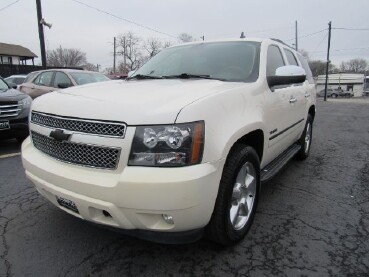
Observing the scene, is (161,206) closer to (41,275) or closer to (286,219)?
(41,275)

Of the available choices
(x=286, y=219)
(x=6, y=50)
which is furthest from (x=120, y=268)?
(x=6, y=50)

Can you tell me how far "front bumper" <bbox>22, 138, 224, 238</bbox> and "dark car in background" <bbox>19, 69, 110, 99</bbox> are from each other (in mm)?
7486

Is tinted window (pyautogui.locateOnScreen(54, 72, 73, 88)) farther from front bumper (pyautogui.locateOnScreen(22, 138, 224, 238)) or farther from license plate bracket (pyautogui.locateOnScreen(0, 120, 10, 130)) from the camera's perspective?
front bumper (pyautogui.locateOnScreen(22, 138, 224, 238))

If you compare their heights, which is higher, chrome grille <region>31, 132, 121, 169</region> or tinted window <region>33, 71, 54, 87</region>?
tinted window <region>33, 71, 54, 87</region>

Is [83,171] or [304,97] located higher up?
[304,97]

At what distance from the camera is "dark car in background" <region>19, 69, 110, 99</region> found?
9606 millimetres

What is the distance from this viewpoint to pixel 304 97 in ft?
15.8

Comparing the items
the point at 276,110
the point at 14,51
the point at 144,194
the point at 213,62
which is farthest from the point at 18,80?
the point at 14,51

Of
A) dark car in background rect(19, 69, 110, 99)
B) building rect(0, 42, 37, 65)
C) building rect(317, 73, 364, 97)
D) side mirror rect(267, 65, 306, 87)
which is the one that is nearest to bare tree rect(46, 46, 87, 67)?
building rect(0, 42, 37, 65)

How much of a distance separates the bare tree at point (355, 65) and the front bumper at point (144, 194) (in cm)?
11672

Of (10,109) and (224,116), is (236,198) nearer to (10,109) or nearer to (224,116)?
(224,116)

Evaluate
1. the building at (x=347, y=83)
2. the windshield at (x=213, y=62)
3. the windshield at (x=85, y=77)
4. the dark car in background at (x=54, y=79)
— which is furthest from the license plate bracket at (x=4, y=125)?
the building at (x=347, y=83)

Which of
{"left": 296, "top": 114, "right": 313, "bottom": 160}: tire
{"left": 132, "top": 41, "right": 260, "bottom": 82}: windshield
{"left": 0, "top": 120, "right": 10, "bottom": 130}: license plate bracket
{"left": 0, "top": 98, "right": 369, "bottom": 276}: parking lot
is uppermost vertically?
{"left": 132, "top": 41, "right": 260, "bottom": 82}: windshield

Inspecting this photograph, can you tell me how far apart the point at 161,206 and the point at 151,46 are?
60630 millimetres
